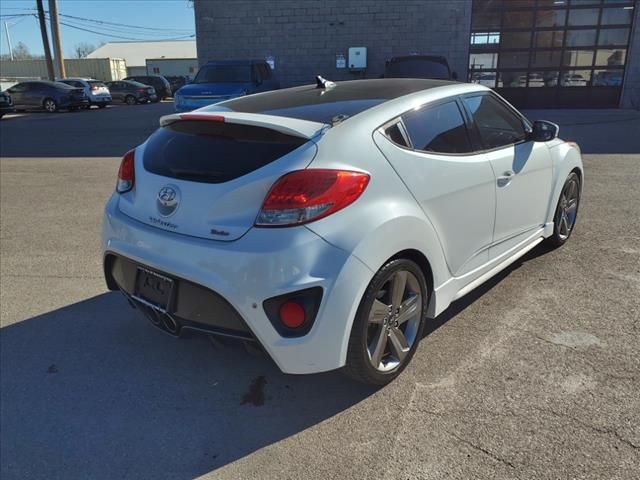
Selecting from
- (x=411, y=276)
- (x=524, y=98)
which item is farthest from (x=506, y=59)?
(x=411, y=276)

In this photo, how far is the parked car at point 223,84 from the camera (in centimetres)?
1298

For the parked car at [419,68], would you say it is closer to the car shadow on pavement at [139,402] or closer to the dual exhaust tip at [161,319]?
the car shadow on pavement at [139,402]

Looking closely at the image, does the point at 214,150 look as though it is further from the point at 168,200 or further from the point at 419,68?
the point at 419,68

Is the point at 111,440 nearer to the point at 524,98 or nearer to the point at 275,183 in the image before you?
the point at 275,183

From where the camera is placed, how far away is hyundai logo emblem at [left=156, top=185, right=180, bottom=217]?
265 centimetres

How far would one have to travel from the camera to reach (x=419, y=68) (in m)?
14.9

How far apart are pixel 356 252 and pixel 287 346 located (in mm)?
540

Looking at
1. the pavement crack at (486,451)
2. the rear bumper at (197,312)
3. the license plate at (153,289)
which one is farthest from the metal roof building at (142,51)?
the pavement crack at (486,451)

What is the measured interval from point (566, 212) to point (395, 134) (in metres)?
2.76

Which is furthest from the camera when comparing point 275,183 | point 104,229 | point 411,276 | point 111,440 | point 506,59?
point 506,59

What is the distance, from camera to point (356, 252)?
2.45 metres

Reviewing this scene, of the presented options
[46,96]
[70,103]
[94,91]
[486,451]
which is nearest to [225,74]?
[486,451]

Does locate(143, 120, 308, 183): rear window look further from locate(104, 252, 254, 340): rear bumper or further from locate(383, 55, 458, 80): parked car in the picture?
locate(383, 55, 458, 80): parked car

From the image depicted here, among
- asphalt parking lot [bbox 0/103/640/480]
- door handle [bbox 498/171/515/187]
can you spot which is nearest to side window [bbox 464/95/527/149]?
door handle [bbox 498/171/515/187]
